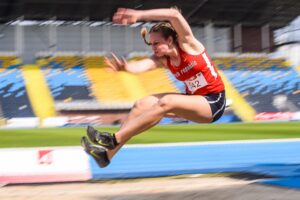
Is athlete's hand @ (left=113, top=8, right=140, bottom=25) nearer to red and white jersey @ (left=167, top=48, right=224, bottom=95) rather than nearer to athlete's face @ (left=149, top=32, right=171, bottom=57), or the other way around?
athlete's face @ (left=149, top=32, right=171, bottom=57)

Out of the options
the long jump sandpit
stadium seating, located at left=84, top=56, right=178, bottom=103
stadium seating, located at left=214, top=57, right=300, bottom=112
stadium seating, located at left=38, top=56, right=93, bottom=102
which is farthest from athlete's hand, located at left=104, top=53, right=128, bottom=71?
stadium seating, located at left=214, top=57, right=300, bottom=112

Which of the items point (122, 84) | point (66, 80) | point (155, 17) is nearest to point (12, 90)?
point (66, 80)

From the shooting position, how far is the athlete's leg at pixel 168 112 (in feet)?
15.3

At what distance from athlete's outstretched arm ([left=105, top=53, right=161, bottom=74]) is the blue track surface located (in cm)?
291

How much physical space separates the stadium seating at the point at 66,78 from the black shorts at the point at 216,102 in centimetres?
2177

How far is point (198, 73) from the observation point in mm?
4984

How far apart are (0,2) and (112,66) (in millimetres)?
25285

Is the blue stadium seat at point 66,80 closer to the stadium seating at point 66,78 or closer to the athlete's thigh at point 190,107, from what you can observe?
the stadium seating at point 66,78

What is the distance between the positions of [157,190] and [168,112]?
1.81 m

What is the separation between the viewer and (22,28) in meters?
30.6

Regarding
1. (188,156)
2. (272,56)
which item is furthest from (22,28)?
(188,156)

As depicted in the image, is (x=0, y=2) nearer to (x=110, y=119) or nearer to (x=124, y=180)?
(x=110, y=119)

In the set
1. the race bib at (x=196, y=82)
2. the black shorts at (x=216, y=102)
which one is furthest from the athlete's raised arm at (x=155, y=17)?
the black shorts at (x=216, y=102)

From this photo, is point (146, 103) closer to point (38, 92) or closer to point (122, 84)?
point (38, 92)
